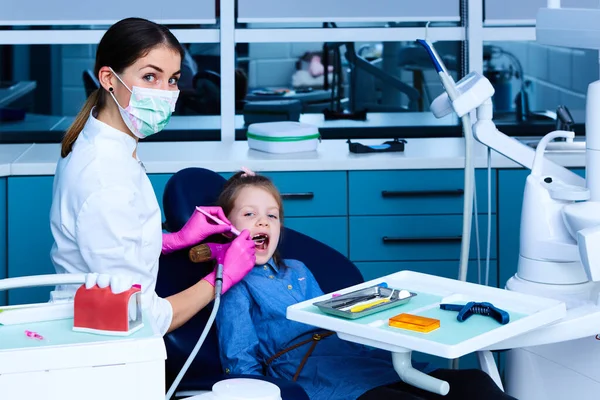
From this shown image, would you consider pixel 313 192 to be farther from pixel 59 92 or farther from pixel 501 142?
pixel 59 92

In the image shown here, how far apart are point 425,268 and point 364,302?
1.41m

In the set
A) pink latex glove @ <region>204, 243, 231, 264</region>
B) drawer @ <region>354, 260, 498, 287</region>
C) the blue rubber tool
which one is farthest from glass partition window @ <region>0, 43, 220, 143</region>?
the blue rubber tool

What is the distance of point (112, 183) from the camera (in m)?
2.06

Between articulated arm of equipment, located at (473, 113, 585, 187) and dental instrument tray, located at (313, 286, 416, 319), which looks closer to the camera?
dental instrument tray, located at (313, 286, 416, 319)

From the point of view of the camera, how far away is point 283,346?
95.9 inches

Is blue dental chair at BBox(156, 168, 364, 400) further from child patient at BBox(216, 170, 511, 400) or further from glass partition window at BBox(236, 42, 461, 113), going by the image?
glass partition window at BBox(236, 42, 461, 113)

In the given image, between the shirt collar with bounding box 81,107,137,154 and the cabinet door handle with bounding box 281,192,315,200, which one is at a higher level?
the shirt collar with bounding box 81,107,137,154

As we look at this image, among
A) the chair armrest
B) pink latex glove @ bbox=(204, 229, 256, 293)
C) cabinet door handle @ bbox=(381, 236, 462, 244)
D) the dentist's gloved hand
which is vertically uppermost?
the dentist's gloved hand

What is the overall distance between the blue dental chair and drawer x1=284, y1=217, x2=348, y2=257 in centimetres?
68

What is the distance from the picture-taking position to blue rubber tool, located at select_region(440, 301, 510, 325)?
6.60 feet

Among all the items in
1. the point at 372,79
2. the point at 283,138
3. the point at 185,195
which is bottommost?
the point at 185,195

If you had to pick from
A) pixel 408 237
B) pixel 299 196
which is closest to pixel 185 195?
pixel 299 196

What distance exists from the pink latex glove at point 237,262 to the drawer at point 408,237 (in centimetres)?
118

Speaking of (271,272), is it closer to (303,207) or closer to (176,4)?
(303,207)
